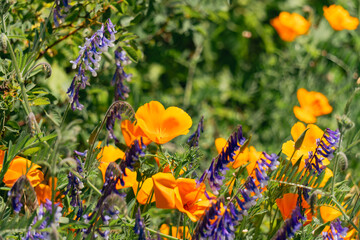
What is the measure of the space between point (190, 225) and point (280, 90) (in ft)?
6.71

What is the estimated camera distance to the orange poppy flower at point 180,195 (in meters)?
1.23

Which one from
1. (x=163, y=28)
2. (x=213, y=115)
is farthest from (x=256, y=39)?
(x=163, y=28)

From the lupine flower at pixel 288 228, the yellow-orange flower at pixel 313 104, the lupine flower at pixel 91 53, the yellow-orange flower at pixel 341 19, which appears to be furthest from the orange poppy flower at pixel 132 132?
the yellow-orange flower at pixel 341 19

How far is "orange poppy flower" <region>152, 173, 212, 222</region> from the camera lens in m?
1.23

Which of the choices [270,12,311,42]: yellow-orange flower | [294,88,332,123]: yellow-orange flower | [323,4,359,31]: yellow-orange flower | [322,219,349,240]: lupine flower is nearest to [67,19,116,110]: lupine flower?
[322,219,349,240]: lupine flower

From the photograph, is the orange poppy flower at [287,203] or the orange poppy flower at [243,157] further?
the orange poppy flower at [243,157]

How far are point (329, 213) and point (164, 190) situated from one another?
1.54 ft

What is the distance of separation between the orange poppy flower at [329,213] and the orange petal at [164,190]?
1.38ft

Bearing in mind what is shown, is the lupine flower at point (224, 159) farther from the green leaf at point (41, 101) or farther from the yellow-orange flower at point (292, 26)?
the yellow-orange flower at point (292, 26)

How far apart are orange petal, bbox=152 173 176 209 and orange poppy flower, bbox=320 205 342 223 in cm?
42

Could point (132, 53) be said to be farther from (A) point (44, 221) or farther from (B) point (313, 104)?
(B) point (313, 104)

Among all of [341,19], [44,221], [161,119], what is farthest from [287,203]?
[341,19]

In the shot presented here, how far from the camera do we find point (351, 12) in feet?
12.3

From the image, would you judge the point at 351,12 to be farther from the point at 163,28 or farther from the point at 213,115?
the point at 163,28
